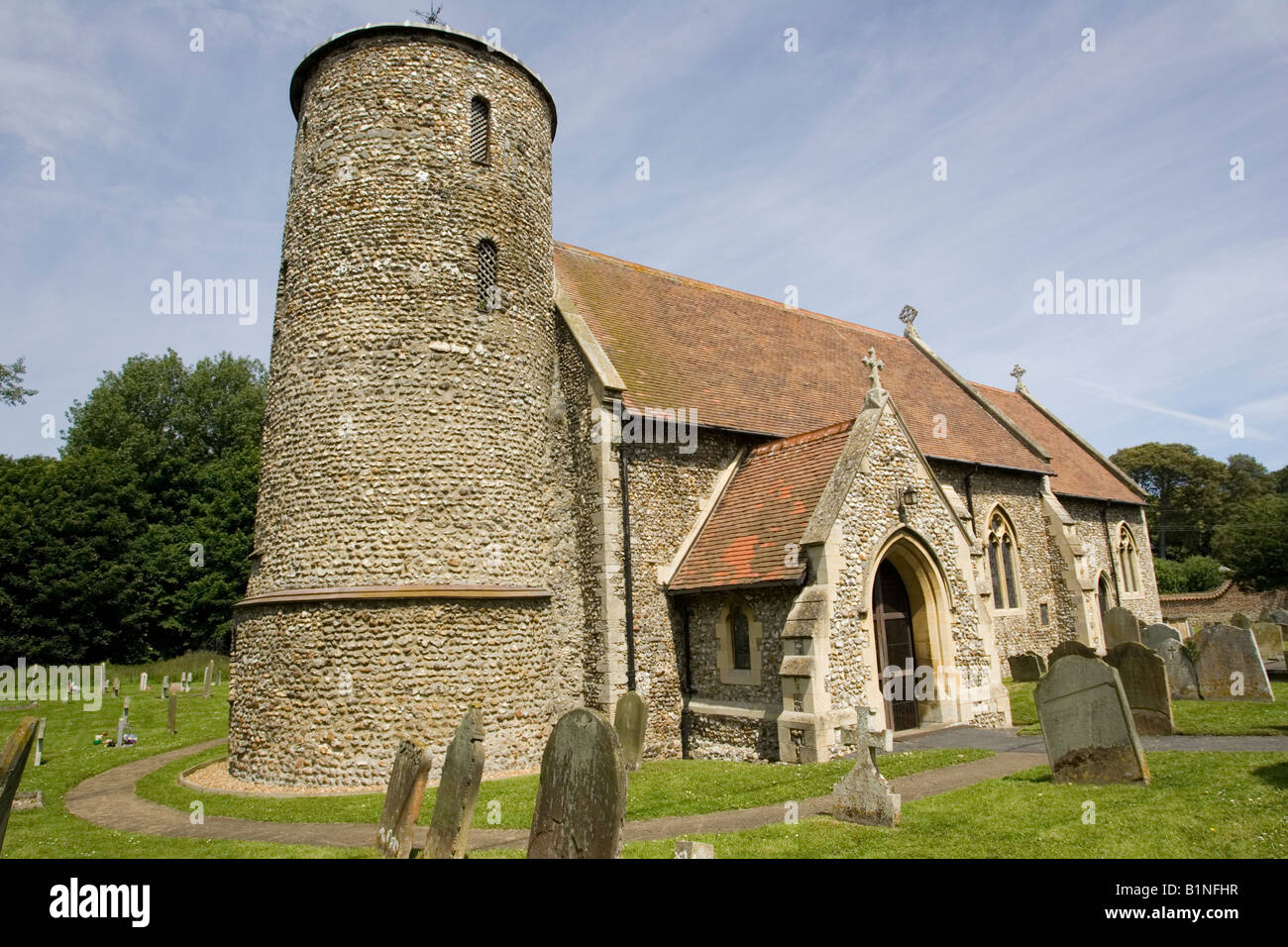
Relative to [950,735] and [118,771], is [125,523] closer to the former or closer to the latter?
[118,771]

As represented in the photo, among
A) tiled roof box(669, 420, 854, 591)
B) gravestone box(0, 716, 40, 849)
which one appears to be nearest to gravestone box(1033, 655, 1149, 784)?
tiled roof box(669, 420, 854, 591)

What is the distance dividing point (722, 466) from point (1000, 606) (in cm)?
1052

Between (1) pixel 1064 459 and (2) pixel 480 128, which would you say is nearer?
(2) pixel 480 128

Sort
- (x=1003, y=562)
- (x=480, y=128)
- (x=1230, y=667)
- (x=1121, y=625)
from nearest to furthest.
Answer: (x=1230, y=667) < (x=480, y=128) < (x=1121, y=625) < (x=1003, y=562)

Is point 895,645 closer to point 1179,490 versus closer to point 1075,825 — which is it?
point 1075,825

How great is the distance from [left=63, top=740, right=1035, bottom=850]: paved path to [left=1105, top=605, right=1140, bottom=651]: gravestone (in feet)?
29.2

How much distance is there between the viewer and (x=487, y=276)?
1432 cm

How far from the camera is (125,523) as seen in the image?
35.5m

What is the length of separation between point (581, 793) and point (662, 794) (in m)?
4.44

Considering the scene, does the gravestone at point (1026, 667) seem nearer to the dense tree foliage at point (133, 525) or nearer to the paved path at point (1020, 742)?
the paved path at point (1020, 742)

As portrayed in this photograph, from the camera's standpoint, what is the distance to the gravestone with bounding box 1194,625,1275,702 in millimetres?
12992

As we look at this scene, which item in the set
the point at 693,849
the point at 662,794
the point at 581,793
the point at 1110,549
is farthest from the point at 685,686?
the point at 1110,549

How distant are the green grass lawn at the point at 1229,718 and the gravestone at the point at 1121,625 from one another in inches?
120

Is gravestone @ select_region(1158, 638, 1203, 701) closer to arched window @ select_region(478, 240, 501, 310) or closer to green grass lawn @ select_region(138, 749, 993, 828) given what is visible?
green grass lawn @ select_region(138, 749, 993, 828)
